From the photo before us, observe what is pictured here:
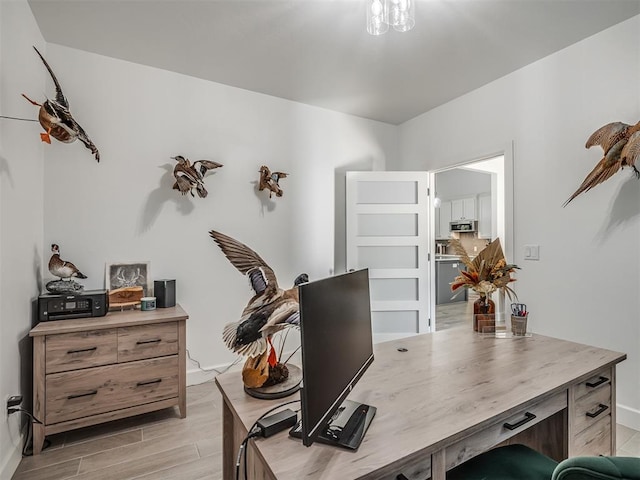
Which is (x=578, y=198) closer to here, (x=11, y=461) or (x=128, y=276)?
(x=128, y=276)

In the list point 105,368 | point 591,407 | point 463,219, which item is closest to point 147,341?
point 105,368

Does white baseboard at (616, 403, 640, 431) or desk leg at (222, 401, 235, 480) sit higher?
desk leg at (222, 401, 235, 480)

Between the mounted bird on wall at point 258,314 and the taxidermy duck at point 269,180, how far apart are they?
7.05 feet

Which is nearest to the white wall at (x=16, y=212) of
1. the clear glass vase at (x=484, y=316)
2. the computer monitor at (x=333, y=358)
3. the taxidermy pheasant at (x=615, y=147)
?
the computer monitor at (x=333, y=358)

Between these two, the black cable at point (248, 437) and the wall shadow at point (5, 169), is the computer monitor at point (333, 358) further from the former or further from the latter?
the wall shadow at point (5, 169)

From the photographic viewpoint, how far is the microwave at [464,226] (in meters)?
6.59

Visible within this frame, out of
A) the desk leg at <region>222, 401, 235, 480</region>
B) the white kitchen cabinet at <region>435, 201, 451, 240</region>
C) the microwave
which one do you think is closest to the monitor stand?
the desk leg at <region>222, 401, 235, 480</region>

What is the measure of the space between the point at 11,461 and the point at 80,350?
579 mm

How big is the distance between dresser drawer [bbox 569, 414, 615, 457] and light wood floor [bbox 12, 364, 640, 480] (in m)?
0.82

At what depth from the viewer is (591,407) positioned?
A: 4.47 ft

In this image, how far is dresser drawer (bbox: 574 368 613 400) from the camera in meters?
1.31

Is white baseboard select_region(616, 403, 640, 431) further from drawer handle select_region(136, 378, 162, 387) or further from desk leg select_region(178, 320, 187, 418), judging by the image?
drawer handle select_region(136, 378, 162, 387)

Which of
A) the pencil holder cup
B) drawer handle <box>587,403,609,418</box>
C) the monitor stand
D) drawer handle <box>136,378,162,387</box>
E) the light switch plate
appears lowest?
drawer handle <box>136,378,162,387</box>

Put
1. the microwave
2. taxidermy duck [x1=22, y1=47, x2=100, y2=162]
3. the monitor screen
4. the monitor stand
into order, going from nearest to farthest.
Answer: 1. the monitor screen
2. the monitor stand
3. taxidermy duck [x1=22, y1=47, x2=100, y2=162]
4. the microwave
